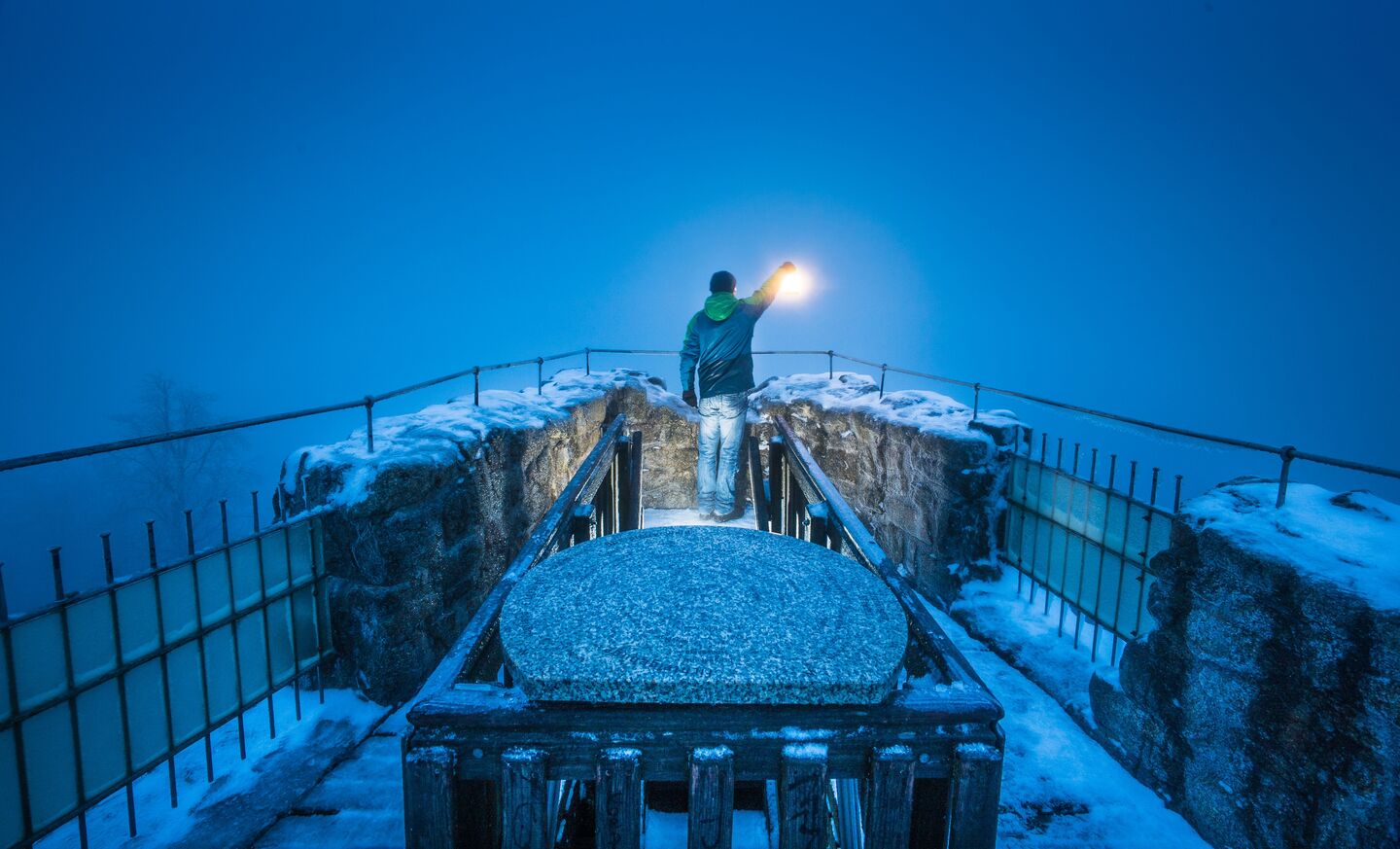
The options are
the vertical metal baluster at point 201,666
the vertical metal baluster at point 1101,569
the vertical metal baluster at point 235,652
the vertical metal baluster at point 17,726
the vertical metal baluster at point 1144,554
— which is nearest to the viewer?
the vertical metal baluster at point 17,726

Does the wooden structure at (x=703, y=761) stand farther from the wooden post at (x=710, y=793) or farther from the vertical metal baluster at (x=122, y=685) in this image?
the vertical metal baluster at (x=122, y=685)

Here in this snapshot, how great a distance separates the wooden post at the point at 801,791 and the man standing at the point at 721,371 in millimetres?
4117

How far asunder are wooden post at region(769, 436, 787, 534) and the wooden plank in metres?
3.90

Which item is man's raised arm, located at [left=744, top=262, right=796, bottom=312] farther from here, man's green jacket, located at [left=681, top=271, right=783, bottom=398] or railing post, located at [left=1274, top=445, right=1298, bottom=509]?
railing post, located at [left=1274, top=445, right=1298, bottom=509]

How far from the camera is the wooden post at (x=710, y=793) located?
4.62 ft

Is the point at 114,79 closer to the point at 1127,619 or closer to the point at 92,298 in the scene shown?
the point at 92,298

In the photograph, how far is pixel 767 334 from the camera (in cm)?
15625

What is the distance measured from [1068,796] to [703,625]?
2.23 m

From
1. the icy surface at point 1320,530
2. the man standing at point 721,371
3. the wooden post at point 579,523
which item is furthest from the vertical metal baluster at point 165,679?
the icy surface at point 1320,530

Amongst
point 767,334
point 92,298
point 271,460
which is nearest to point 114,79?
point 92,298

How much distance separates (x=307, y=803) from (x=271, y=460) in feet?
312

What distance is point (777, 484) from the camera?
208 inches

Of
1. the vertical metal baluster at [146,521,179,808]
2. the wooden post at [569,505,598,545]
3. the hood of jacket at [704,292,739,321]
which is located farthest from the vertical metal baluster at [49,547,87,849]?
the hood of jacket at [704,292,739,321]

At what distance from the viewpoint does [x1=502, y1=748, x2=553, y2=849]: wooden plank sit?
4.59 feet
